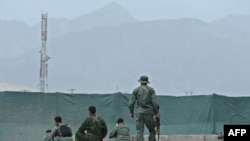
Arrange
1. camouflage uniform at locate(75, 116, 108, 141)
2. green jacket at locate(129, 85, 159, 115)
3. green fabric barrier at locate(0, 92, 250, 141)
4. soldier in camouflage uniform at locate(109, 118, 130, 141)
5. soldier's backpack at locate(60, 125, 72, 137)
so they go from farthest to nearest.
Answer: green fabric barrier at locate(0, 92, 250, 141), soldier in camouflage uniform at locate(109, 118, 130, 141), green jacket at locate(129, 85, 159, 115), soldier's backpack at locate(60, 125, 72, 137), camouflage uniform at locate(75, 116, 108, 141)

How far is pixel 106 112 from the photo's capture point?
21406 mm

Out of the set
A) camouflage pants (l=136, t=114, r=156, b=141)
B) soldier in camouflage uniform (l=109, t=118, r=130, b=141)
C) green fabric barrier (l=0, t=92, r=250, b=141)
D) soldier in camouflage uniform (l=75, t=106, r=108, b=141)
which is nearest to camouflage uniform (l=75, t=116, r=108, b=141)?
soldier in camouflage uniform (l=75, t=106, r=108, b=141)

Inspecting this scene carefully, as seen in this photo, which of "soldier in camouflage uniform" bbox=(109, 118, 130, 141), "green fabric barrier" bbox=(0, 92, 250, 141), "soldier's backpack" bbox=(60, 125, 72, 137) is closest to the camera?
"soldier's backpack" bbox=(60, 125, 72, 137)

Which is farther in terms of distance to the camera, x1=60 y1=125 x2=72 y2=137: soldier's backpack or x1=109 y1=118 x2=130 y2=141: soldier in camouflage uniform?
x1=109 y1=118 x2=130 y2=141: soldier in camouflage uniform

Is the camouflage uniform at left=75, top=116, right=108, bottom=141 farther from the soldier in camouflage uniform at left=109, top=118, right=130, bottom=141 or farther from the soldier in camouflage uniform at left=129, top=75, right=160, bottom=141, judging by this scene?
the soldier in camouflage uniform at left=109, top=118, right=130, bottom=141

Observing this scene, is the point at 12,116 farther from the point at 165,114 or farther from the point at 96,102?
the point at 165,114

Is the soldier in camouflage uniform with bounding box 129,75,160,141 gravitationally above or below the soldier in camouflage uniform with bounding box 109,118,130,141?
above

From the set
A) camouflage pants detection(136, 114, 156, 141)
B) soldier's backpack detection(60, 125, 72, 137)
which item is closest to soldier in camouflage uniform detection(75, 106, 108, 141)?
soldier's backpack detection(60, 125, 72, 137)

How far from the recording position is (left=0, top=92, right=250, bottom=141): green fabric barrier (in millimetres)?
20484

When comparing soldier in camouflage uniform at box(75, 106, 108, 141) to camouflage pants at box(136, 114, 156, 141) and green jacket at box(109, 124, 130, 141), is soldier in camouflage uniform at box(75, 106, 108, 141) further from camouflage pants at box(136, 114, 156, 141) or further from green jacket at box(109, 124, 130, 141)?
green jacket at box(109, 124, 130, 141)

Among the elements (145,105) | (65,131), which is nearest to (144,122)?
(145,105)

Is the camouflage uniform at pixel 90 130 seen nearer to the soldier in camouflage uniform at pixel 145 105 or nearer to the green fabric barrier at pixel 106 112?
the soldier in camouflage uniform at pixel 145 105

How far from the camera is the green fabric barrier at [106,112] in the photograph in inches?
806

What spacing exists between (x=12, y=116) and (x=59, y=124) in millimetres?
6722
